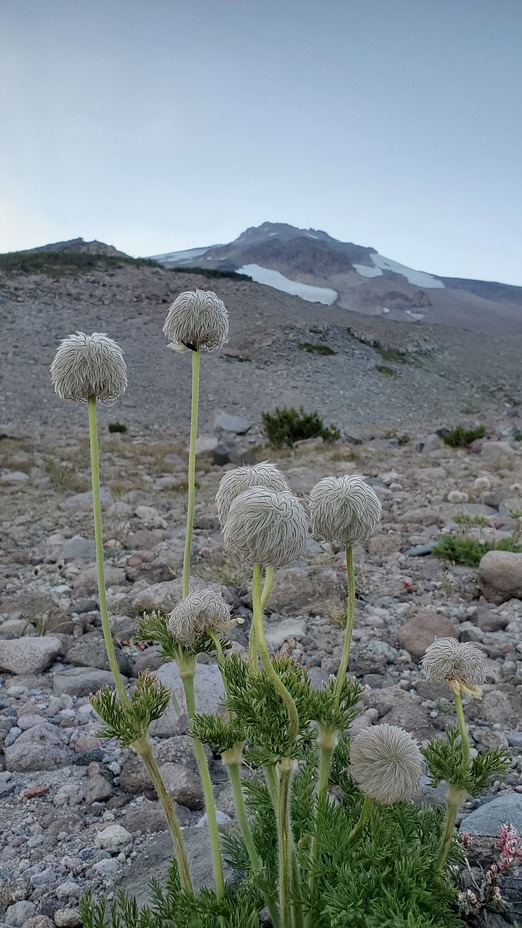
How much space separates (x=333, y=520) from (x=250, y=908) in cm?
101

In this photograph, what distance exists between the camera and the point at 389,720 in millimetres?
3037

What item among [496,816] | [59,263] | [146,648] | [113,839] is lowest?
[146,648]

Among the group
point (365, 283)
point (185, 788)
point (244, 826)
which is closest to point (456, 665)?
point (244, 826)

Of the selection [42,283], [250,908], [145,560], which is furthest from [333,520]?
[42,283]

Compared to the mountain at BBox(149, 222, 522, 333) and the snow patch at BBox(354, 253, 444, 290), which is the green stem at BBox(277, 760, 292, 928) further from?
the snow patch at BBox(354, 253, 444, 290)

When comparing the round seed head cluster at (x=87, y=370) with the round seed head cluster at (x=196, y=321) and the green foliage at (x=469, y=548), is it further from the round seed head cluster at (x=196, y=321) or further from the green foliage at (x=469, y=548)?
the green foliage at (x=469, y=548)

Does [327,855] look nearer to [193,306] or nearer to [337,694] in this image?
[337,694]

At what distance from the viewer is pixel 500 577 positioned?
15.1ft

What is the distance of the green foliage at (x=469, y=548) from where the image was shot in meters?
5.42

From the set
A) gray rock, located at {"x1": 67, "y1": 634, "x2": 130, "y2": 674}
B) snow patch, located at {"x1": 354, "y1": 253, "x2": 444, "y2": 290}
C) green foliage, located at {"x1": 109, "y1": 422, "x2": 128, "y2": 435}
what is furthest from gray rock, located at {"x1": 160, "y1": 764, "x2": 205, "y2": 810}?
snow patch, located at {"x1": 354, "y1": 253, "x2": 444, "y2": 290}

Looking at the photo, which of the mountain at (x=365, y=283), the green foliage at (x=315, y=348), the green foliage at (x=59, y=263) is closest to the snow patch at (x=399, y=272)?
the mountain at (x=365, y=283)

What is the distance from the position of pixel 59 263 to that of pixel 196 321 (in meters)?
42.0

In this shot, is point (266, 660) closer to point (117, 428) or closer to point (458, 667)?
point (458, 667)

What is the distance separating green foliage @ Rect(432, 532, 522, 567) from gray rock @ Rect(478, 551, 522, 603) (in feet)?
2.09
